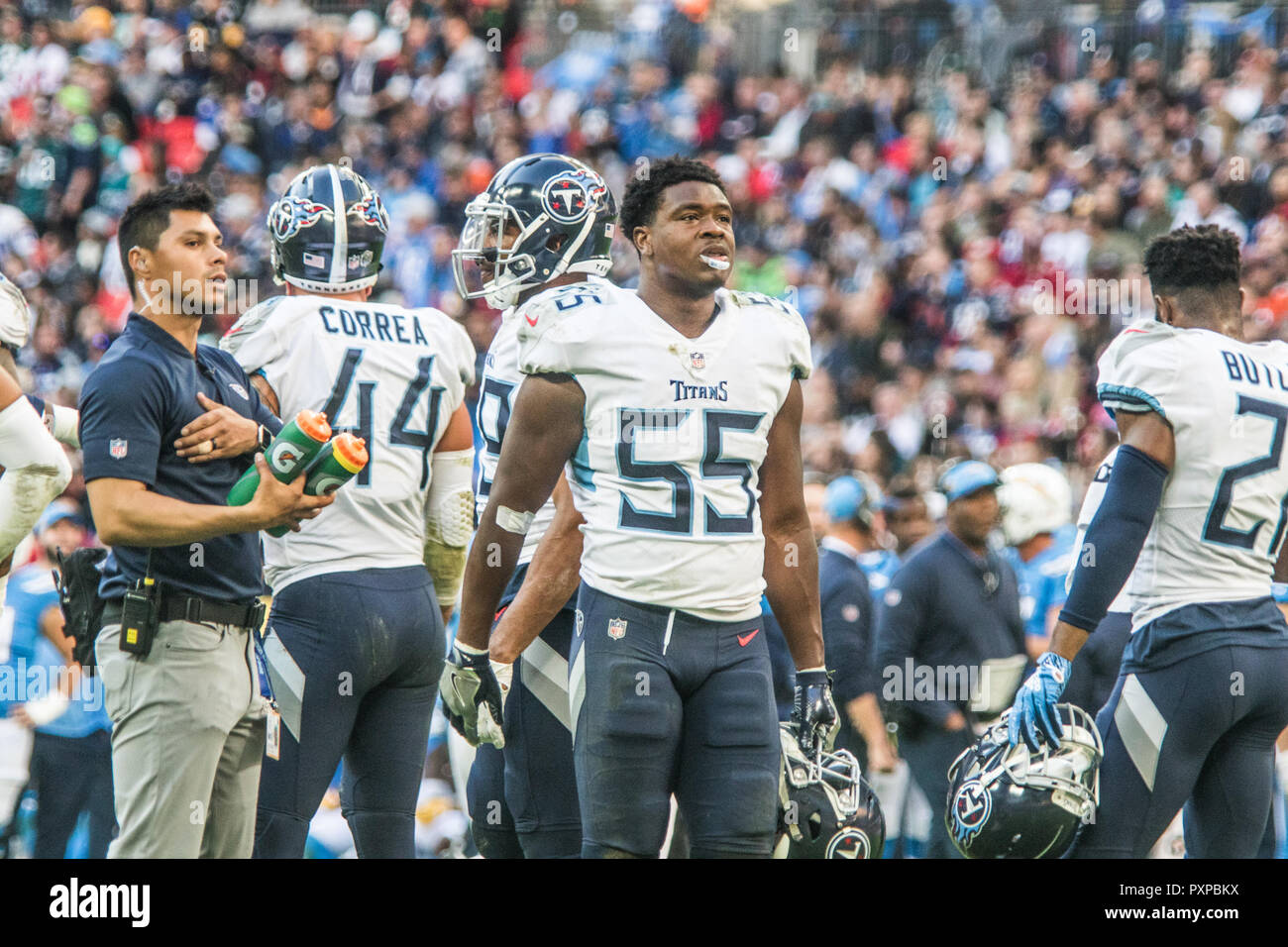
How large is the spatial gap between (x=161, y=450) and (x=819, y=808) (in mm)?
1893

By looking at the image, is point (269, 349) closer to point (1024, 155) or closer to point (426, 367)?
point (426, 367)

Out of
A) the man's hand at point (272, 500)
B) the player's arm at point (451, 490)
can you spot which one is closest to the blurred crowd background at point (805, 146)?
the player's arm at point (451, 490)

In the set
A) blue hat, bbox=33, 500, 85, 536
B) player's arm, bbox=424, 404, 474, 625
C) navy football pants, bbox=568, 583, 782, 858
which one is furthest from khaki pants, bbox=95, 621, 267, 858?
blue hat, bbox=33, 500, 85, 536

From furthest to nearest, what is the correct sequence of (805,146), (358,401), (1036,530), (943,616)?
1. (805,146)
2. (1036,530)
3. (943,616)
4. (358,401)

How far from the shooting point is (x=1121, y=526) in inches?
165

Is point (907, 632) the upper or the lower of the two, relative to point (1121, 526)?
lower

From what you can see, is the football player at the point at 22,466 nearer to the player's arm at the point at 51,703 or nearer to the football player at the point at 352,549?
the football player at the point at 352,549

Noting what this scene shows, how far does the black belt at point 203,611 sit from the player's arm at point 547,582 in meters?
0.63

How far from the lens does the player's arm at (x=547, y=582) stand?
13.7 feet

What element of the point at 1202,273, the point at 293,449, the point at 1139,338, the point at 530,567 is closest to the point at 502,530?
the point at 530,567

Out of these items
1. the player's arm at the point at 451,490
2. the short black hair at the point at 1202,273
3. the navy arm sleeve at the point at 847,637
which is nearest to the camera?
the short black hair at the point at 1202,273

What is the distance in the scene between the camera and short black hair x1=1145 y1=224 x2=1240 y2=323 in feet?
14.4

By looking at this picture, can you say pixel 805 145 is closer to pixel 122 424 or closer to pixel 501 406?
pixel 501 406
